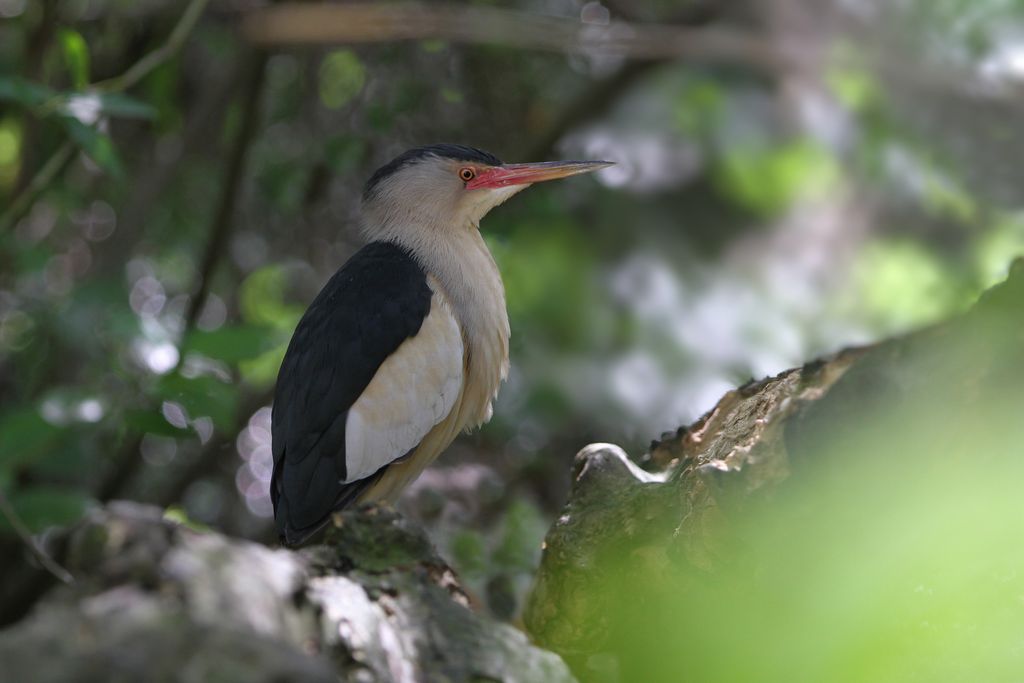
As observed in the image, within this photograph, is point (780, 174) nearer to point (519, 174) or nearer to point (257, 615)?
point (519, 174)

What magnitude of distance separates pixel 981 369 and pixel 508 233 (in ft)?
9.75

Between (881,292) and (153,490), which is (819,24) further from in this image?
(153,490)

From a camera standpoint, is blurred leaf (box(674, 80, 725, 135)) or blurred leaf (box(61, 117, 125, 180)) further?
blurred leaf (box(674, 80, 725, 135))

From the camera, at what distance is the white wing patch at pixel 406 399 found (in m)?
2.49

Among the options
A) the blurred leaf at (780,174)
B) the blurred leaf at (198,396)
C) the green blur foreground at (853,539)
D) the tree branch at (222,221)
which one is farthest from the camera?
the blurred leaf at (780,174)

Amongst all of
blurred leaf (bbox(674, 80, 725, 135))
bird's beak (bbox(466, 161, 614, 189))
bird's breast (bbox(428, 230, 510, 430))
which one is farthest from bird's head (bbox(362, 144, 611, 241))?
blurred leaf (bbox(674, 80, 725, 135))

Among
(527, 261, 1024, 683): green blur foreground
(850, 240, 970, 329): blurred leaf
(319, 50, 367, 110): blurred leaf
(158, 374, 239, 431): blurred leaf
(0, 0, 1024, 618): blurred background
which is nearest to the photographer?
(527, 261, 1024, 683): green blur foreground

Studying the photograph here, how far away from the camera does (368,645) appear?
3.81 feet

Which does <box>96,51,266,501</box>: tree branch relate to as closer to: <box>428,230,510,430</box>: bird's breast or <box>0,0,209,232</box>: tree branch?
<box>0,0,209,232</box>: tree branch

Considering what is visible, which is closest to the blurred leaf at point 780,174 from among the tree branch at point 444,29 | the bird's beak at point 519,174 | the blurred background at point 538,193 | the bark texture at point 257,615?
the blurred background at point 538,193

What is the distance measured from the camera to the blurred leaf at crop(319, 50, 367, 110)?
498 cm

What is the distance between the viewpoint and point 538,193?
4.18 metres

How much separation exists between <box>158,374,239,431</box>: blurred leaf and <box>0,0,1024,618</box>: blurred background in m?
0.77

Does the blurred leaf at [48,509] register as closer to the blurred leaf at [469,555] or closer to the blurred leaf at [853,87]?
the blurred leaf at [469,555]
